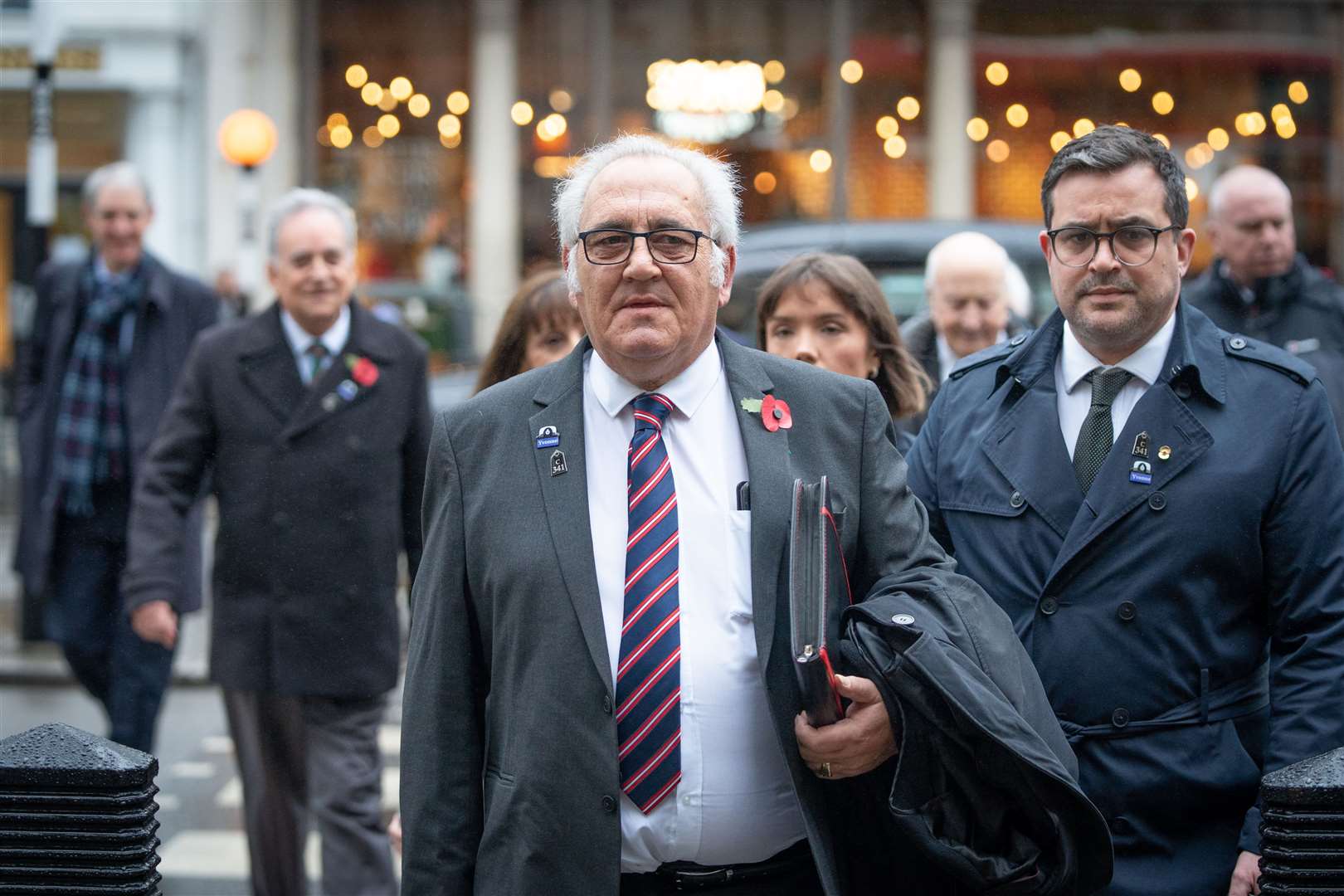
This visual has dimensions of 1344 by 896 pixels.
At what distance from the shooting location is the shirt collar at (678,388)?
322 cm

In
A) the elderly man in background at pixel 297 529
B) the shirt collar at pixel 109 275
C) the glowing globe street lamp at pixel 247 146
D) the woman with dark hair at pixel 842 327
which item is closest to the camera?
the woman with dark hair at pixel 842 327

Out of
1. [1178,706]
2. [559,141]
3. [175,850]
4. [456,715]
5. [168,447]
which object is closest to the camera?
[456,715]

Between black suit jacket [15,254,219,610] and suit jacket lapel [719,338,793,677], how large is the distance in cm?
431

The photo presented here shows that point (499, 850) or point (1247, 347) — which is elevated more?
point (1247, 347)

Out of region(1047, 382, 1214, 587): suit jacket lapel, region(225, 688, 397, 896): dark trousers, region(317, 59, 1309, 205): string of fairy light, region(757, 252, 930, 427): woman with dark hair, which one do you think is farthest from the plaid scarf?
region(317, 59, 1309, 205): string of fairy light

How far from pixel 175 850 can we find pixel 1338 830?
4.99m

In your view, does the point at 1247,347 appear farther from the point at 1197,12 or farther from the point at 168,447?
the point at 1197,12

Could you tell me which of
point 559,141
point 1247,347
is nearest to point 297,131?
point 559,141

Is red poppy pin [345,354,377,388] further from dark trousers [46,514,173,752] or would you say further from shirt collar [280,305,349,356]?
dark trousers [46,514,173,752]

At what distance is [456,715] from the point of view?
10.3 ft

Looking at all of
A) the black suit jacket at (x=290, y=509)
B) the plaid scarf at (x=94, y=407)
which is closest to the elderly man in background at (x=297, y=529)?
the black suit jacket at (x=290, y=509)

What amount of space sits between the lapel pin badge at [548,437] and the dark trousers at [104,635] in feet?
12.9

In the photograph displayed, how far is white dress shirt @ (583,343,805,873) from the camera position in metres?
3.03

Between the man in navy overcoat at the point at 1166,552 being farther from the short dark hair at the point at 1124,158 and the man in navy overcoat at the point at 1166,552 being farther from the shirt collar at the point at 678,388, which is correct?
the shirt collar at the point at 678,388
